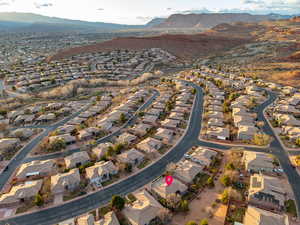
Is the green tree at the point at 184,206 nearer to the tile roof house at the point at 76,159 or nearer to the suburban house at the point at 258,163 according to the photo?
the suburban house at the point at 258,163

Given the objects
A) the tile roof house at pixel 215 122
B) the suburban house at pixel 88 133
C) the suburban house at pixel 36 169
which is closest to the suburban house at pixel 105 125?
the suburban house at pixel 88 133

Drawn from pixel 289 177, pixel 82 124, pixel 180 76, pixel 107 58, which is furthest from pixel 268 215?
pixel 107 58

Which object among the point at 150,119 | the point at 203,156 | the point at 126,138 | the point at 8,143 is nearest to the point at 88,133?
the point at 126,138

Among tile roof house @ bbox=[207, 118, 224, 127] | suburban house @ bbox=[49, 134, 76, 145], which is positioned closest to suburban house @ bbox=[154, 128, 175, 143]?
tile roof house @ bbox=[207, 118, 224, 127]

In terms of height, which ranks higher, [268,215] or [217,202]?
[268,215]

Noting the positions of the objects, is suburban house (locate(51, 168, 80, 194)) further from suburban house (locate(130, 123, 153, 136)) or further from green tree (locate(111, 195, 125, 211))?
suburban house (locate(130, 123, 153, 136))

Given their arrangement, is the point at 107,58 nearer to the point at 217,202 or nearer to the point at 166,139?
the point at 166,139
